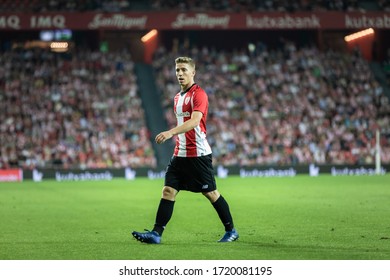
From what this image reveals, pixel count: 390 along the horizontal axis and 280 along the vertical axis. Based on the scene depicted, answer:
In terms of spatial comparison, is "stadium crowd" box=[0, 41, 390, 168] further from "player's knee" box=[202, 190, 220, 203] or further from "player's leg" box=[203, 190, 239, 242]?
"player's knee" box=[202, 190, 220, 203]

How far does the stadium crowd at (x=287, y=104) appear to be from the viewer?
126ft

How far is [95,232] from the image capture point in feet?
43.7

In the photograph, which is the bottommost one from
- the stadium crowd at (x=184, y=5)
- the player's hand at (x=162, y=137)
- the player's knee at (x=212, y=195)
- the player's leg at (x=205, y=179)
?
the player's knee at (x=212, y=195)

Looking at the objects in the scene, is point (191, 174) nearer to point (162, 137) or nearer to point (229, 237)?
point (229, 237)

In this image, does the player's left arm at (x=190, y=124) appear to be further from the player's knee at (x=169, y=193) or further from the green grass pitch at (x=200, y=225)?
the green grass pitch at (x=200, y=225)

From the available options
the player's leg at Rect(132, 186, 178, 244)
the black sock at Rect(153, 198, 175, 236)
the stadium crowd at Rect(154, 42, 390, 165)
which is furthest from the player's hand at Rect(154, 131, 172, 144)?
the stadium crowd at Rect(154, 42, 390, 165)

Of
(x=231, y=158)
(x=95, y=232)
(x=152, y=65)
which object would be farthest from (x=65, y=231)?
(x=152, y=65)

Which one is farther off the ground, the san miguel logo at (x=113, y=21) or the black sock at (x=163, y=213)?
the san miguel logo at (x=113, y=21)

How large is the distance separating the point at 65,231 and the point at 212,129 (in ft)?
83.3

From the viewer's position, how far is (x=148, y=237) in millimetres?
11156

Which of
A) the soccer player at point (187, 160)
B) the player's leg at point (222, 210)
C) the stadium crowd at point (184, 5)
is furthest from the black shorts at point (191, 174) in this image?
the stadium crowd at point (184, 5)

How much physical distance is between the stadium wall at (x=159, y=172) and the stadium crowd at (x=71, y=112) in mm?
769

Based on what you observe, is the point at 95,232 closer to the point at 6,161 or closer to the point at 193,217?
the point at 193,217

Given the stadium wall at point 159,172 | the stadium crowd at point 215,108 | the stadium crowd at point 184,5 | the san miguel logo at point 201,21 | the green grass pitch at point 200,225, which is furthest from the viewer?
the san miguel logo at point 201,21
